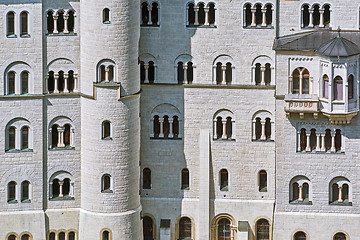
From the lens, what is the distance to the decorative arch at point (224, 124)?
69250 mm

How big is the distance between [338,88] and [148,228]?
1192 centimetres

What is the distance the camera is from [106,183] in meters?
68.2

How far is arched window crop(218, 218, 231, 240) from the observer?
70.3 meters

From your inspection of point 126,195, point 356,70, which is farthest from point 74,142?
point 356,70

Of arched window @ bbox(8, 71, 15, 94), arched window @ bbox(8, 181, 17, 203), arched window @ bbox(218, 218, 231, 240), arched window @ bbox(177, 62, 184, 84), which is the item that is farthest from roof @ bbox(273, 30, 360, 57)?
Answer: arched window @ bbox(8, 181, 17, 203)

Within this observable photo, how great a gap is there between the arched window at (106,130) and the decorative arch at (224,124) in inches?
208

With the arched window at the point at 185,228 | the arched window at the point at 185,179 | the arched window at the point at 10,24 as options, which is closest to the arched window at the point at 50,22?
the arched window at the point at 10,24

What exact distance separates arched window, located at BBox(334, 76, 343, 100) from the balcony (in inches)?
38.9

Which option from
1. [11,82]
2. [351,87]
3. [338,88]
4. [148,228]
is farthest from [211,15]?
[148,228]

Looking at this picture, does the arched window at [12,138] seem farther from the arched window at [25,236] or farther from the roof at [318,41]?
the roof at [318,41]

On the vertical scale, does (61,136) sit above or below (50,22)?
below

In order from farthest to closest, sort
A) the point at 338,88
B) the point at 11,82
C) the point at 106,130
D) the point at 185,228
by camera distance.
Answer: the point at 185,228 < the point at 11,82 < the point at 106,130 < the point at 338,88

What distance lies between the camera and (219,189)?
69.9 metres

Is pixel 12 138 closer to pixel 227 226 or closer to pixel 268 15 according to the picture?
pixel 227 226
